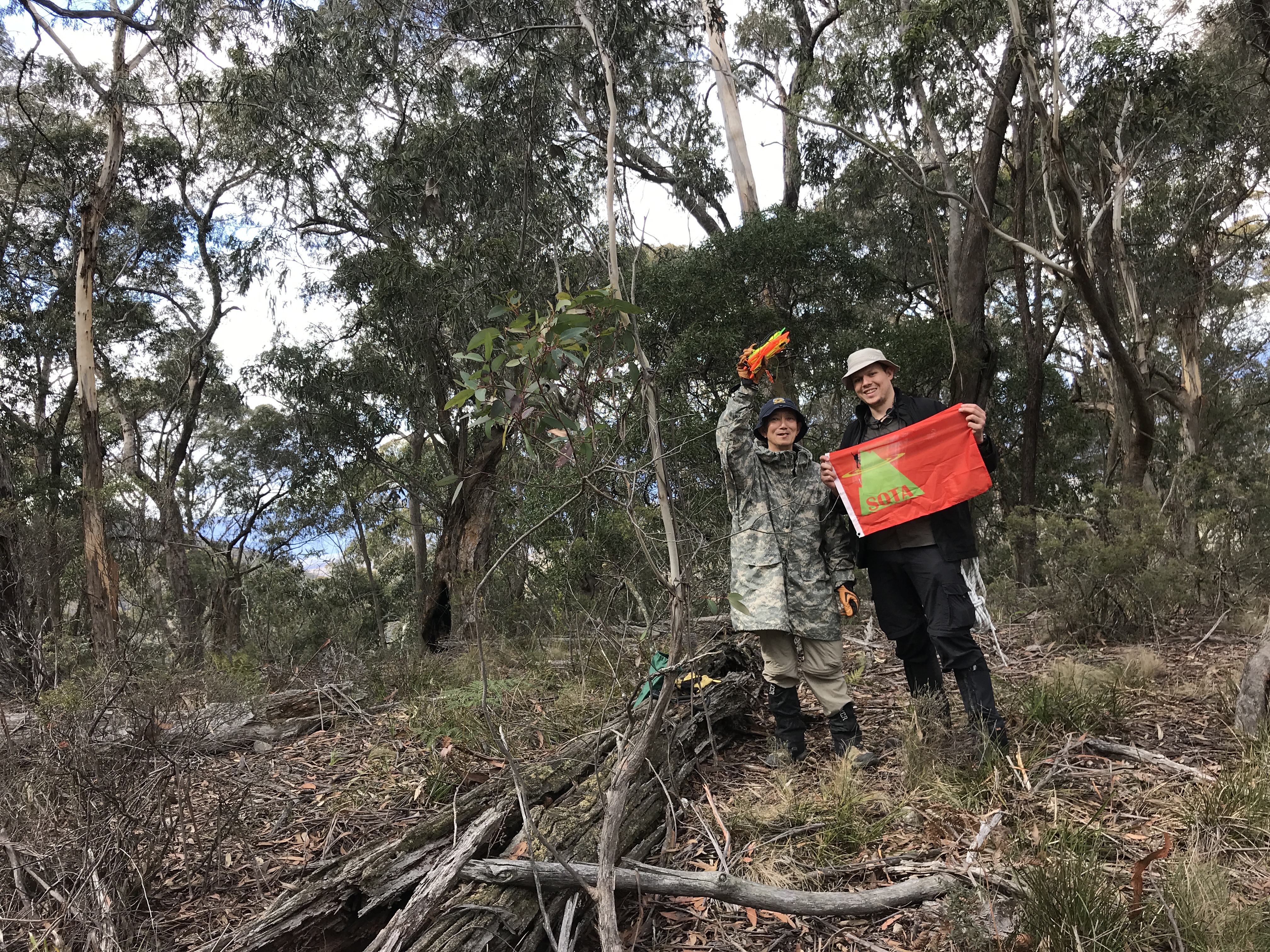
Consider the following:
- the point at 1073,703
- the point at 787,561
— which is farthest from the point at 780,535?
the point at 1073,703

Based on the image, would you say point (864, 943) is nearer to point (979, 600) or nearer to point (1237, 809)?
point (1237, 809)

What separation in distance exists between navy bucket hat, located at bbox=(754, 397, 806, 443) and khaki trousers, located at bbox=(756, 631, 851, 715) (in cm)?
95

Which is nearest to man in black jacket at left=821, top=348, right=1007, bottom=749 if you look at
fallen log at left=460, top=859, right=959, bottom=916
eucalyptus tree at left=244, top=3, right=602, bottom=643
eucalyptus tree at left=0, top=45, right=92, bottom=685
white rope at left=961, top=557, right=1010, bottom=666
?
fallen log at left=460, top=859, right=959, bottom=916

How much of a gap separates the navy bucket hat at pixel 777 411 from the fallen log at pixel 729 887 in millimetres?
2029

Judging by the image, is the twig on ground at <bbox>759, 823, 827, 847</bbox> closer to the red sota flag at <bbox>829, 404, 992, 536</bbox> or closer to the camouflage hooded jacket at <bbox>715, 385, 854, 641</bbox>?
the camouflage hooded jacket at <bbox>715, 385, 854, 641</bbox>

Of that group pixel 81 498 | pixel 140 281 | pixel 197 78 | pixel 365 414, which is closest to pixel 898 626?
pixel 81 498

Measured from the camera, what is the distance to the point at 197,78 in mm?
13898

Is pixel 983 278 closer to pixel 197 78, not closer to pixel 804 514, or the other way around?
pixel 804 514

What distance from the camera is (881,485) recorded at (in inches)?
146

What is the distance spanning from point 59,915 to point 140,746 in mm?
791

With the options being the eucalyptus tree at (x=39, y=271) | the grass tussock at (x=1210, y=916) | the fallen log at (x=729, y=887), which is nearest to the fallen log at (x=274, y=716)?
the fallen log at (x=729, y=887)

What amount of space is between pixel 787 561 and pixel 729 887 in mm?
1631

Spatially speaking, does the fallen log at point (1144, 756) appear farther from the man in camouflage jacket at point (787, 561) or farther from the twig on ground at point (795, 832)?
the twig on ground at point (795, 832)

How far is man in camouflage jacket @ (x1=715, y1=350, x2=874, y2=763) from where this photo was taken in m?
3.73
